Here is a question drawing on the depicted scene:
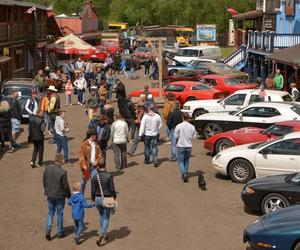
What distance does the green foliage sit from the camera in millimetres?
81688

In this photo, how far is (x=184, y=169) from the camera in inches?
609

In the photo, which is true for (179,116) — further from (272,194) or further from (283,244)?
(283,244)

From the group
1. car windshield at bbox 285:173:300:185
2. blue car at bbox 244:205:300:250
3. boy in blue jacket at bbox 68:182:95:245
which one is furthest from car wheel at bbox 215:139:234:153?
boy in blue jacket at bbox 68:182:95:245

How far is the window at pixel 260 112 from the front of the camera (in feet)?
63.7

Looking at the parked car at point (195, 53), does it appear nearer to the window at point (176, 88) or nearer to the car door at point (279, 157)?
the window at point (176, 88)

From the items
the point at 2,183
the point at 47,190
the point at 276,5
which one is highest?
the point at 276,5

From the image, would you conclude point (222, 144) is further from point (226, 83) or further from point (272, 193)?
point (226, 83)

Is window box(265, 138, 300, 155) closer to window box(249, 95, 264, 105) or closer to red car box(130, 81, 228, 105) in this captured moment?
window box(249, 95, 264, 105)

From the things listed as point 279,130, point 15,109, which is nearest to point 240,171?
point 279,130

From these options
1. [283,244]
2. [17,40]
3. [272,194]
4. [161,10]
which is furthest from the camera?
[161,10]

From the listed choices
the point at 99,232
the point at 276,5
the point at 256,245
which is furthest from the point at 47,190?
the point at 276,5

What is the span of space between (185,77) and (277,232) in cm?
2612

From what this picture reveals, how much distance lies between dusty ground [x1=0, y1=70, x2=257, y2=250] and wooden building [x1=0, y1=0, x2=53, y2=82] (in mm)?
17033

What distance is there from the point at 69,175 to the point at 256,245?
293 inches
